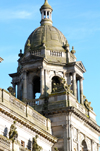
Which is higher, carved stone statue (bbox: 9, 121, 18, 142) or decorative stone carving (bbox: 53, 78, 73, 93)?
decorative stone carving (bbox: 53, 78, 73, 93)

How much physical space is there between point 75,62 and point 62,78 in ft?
13.9

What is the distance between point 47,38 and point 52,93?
1046cm

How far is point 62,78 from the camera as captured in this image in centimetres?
6619

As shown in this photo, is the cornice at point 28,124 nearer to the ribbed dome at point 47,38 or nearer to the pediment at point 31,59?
the pediment at point 31,59

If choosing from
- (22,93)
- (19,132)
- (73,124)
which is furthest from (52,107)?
(19,132)

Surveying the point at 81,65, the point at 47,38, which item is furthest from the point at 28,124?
the point at 47,38

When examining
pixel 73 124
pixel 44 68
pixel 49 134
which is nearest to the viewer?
pixel 49 134

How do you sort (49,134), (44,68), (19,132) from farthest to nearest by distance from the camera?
1. (44,68)
2. (49,134)
3. (19,132)

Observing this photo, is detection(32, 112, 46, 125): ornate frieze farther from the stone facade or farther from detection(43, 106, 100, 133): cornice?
detection(43, 106, 100, 133): cornice

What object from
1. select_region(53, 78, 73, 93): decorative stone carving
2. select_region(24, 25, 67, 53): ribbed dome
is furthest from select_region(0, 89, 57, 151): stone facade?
select_region(24, 25, 67, 53): ribbed dome

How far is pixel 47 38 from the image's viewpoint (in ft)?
234

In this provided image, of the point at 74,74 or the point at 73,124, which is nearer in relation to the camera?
the point at 73,124

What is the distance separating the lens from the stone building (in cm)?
5831

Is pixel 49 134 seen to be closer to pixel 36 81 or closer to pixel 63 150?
pixel 63 150
